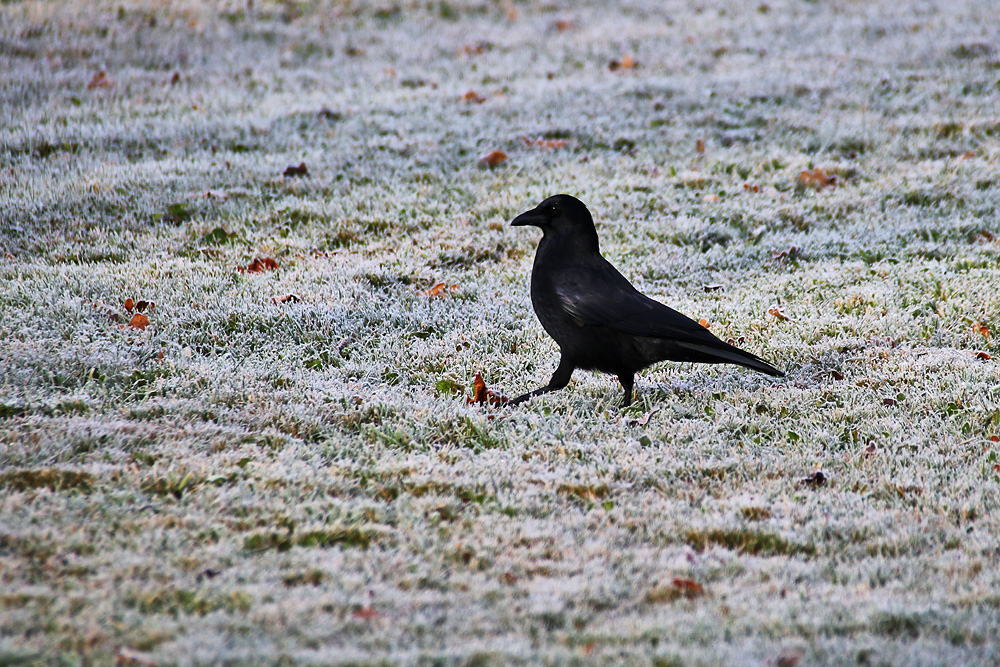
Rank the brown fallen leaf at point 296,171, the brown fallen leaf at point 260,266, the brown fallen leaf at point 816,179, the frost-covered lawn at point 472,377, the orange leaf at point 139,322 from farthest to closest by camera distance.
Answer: the brown fallen leaf at point 296,171 < the brown fallen leaf at point 816,179 < the brown fallen leaf at point 260,266 < the orange leaf at point 139,322 < the frost-covered lawn at point 472,377

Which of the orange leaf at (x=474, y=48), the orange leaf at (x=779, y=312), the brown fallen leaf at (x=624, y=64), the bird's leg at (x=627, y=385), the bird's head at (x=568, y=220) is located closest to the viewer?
the bird's leg at (x=627, y=385)

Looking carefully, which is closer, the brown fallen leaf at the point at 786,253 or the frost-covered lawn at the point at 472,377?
the frost-covered lawn at the point at 472,377

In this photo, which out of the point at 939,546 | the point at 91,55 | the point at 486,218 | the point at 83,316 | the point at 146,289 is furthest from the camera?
the point at 91,55

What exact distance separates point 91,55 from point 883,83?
42.2ft

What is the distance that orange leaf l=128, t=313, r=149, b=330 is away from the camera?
6.44 m

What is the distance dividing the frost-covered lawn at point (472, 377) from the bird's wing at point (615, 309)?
0.52 metres

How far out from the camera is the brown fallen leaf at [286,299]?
703cm

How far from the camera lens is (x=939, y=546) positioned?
13.0 ft

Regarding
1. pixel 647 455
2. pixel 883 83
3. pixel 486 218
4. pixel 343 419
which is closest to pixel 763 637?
pixel 647 455

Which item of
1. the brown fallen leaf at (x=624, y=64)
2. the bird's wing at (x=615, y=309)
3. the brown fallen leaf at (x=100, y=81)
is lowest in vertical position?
the bird's wing at (x=615, y=309)

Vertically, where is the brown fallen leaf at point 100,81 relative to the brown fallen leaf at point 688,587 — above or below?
above

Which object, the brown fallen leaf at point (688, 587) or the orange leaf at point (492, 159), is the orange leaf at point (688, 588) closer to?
the brown fallen leaf at point (688, 587)

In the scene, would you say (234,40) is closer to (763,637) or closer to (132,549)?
(132,549)

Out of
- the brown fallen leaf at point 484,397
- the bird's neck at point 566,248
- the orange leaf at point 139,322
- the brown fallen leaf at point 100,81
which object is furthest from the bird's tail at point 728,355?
the brown fallen leaf at point 100,81
